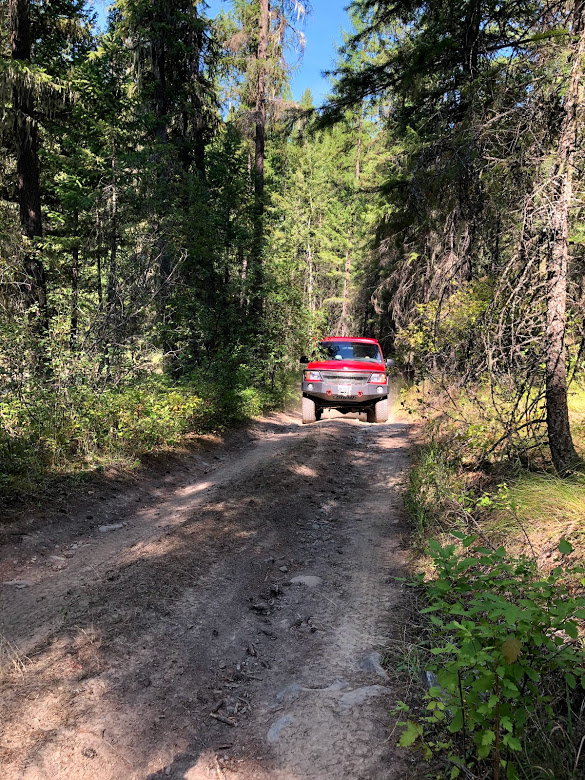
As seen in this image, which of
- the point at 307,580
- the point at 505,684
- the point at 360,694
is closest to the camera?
the point at 505,684

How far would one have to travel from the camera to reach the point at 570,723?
7.06 feet

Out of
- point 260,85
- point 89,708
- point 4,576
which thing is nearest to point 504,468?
point 89,708

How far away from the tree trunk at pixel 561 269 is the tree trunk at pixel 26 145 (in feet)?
34.0

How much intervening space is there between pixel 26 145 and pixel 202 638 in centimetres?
1360

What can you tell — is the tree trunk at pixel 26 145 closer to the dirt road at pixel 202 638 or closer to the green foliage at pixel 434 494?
the dirt road at pixel 202 638

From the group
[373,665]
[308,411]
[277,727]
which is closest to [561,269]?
[373,665]

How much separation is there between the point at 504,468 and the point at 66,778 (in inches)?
A: 210

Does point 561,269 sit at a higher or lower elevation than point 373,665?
higher

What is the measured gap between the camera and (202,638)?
141 inches

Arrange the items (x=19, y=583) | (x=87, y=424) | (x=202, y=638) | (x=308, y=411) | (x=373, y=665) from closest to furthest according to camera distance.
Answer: (x=373, y=665), (x=202, y=638), (x=19, y=583), (x=87, y=424), (x=308, y=411)

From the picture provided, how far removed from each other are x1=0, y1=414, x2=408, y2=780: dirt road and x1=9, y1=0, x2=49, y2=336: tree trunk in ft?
25.7

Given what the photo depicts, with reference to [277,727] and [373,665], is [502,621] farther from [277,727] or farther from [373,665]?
[277,727]

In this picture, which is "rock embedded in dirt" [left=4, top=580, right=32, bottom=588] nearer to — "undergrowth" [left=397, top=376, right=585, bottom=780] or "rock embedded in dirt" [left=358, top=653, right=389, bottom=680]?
"rock embedded in dirt" [left=358, top=653, right=389, bottom=680]

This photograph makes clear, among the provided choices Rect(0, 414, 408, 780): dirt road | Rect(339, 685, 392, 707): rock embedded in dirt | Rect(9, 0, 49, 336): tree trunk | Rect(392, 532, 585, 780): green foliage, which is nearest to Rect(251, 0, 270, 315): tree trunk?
Rect(9, 0, 49, 336): tree trunk
